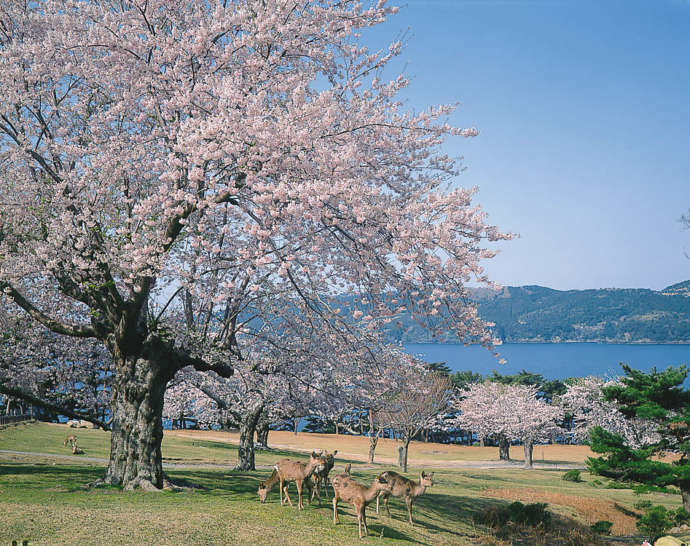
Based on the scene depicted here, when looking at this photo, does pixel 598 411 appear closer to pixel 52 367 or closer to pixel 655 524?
pixel 655 524

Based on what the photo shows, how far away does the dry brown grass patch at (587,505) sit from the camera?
26.2 meters

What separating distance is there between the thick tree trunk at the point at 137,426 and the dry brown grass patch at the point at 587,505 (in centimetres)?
1945

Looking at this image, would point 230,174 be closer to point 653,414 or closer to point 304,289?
point 304,289

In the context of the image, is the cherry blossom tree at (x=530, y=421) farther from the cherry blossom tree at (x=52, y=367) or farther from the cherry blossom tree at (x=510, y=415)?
the cherry blossom tree at (x=52, y=367)

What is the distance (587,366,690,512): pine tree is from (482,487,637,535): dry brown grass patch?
3.28 meters

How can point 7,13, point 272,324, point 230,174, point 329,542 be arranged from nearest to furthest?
point 329,542
point 230,174
point 7,13
point 272,324

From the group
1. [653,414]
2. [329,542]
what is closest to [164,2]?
[329,542]

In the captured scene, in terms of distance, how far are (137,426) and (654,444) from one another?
21.6 metres

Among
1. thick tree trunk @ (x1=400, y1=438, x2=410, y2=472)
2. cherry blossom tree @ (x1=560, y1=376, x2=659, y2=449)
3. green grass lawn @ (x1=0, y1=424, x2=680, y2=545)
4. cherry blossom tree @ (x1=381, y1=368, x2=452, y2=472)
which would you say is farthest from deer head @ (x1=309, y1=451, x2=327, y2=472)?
cherry blossom tree @ (x1=560, y1=376, x2=659, y2=449)

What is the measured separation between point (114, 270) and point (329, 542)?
8.51 metres

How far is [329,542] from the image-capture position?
11.4 m

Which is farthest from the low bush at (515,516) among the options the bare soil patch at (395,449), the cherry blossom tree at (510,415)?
the cherry blossom tree at (510,415)

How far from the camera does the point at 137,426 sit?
1513 centimetres

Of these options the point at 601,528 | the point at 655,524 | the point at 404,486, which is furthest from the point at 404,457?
the point at 404,486
